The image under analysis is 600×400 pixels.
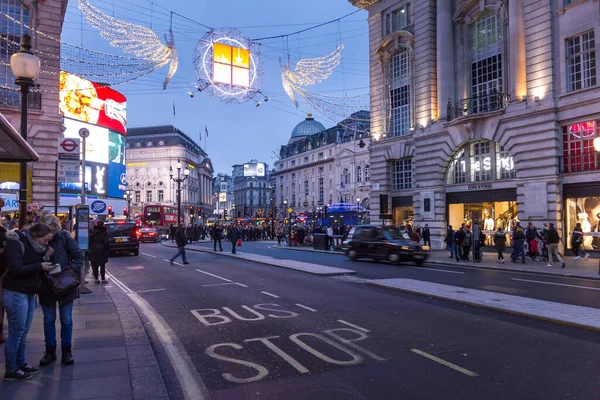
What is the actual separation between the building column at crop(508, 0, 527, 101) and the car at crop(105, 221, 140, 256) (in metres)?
21.8

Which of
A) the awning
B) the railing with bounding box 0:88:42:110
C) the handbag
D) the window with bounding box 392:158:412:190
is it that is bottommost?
the handbag

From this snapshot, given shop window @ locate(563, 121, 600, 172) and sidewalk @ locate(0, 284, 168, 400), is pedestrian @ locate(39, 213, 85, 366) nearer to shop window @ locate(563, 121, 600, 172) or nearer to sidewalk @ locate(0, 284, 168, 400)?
sidewalk @ locate(0, 284, 168, 400)

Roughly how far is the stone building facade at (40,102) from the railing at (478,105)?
23.4m

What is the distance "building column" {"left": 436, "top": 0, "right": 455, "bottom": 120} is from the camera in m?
28.7

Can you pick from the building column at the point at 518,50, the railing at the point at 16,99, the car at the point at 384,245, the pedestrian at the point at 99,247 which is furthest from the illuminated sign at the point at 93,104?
the building column at the point at 518,50

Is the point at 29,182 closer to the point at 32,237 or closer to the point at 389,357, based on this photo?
the point at 32,237

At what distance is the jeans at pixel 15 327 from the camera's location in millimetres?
4984

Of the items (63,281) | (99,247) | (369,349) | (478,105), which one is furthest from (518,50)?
(63,281)

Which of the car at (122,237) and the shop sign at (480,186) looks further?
the shop sign at (480,186)

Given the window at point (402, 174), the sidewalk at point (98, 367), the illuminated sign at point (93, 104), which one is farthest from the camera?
the illuminated sign at point (93, 104)

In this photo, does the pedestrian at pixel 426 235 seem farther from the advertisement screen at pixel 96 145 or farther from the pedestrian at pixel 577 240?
the advertisement screen at pixel 96 145

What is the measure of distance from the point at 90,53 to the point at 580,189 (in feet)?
71.5

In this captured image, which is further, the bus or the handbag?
the bus

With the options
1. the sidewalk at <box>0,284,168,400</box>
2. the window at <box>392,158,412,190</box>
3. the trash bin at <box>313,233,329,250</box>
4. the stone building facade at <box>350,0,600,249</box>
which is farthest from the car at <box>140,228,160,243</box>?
the sidewalk at <box>0,284,168,400</box>
